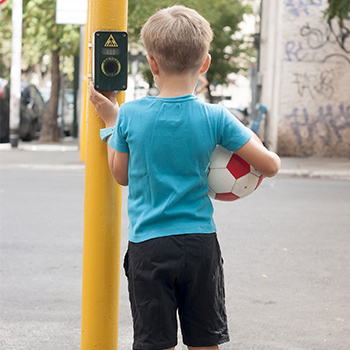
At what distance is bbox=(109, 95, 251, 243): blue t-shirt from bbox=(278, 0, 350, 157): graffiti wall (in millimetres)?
14618

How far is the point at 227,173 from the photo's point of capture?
2.52 meters

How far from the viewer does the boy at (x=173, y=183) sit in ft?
7.83

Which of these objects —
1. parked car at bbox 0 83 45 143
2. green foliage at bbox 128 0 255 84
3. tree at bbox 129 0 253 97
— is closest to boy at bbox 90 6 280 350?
parked car at bbox 0 83 45 143

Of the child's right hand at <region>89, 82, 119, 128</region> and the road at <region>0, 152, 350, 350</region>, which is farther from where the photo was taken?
the road at <region>0, 152, 350, 350</region>

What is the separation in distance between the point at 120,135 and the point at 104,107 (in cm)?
30

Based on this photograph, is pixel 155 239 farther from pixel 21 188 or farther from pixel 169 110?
pixel 21 188

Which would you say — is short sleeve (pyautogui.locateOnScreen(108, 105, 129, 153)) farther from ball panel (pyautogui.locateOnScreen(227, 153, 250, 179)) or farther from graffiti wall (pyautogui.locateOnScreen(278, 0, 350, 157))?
graffiti wall (pyautogui.locateOnScreen(278, 0, 350, 157))

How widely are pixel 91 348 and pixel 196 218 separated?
91cm

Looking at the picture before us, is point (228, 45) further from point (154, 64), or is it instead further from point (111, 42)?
point (154, 64)

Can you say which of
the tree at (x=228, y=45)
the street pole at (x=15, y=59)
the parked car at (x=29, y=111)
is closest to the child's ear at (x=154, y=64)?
the street pole at (x=15, y=59)

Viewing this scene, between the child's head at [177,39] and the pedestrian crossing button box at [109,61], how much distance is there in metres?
0.35

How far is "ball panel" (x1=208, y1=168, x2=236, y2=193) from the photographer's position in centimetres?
252

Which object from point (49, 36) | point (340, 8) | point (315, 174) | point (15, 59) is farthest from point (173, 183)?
point (49, 36)

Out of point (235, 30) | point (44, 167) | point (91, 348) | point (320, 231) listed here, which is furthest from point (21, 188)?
point (235, 30)
